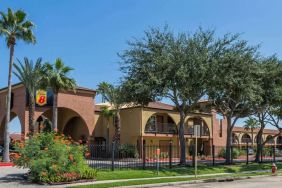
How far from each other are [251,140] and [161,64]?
185 feet

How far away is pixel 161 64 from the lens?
91.0 feet

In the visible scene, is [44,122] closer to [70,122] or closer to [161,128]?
[70,122]

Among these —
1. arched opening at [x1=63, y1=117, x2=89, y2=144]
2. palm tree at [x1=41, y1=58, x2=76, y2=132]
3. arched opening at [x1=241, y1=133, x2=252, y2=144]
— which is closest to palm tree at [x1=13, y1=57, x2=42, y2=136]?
palm tree at [x1=41, y1=58, x2=76, y2=132]

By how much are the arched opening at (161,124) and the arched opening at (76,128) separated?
24.8ft

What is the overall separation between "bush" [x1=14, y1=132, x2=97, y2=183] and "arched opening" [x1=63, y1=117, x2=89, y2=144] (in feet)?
101

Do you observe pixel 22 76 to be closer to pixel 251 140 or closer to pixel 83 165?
pixel 83 165

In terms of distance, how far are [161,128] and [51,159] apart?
32261mm

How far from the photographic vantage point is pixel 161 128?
51344mm

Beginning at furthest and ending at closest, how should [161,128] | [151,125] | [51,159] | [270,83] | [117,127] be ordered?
[161,128] → [151,125] → [117,127] → [270,83] → [51,159]

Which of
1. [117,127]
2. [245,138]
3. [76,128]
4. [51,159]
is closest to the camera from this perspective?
[51,159]

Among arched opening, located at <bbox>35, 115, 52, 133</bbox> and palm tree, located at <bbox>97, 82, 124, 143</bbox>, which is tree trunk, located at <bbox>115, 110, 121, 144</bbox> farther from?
arched opening, located at <bbox>35, 115, 52, 133</bbox>

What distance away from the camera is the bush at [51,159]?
1944 cm

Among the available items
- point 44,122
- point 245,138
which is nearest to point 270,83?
point 44,122

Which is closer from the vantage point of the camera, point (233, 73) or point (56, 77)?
point (233, 73)
